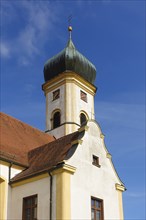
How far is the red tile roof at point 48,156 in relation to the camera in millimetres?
17395

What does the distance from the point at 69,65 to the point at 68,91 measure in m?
2.61

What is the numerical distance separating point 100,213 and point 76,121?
12.2 m

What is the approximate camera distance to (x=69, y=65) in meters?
31.7

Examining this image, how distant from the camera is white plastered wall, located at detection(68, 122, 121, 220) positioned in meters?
16.6

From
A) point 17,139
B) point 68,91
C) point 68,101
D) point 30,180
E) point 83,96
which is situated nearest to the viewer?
point 30,180

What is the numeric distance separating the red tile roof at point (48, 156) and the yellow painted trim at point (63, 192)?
536 millimetres

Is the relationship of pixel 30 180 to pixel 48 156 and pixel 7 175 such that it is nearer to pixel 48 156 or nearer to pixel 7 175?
pixel 7 175

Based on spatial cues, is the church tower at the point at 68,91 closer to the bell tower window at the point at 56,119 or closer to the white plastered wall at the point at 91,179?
the bell tower window at the point at 56,119

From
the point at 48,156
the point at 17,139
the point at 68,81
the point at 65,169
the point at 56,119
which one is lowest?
the point at 65,169

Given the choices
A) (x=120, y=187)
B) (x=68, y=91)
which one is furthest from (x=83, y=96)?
(x=120, y=187)

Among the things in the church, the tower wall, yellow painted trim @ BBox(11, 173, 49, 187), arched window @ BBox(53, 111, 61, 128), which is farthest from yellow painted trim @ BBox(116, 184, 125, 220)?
arched window @ BBox(53, 111, 61, 128)

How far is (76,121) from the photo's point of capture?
2939 centimetres

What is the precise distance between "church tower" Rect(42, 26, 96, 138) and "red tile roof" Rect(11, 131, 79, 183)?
8869mm

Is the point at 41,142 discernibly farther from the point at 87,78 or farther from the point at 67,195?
the point at 87,78
